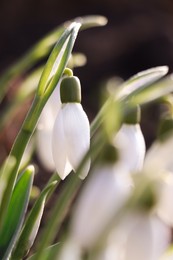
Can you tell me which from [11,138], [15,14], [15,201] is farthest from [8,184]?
[15,14]

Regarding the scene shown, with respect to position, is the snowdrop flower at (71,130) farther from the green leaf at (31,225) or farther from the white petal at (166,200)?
the white petal at (166,200)

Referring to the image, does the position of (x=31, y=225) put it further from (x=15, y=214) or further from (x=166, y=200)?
(x=166, y=200)

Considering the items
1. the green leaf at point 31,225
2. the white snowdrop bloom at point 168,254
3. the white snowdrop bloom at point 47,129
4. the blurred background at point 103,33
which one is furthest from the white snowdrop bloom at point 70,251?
the blurred background at point 103,33

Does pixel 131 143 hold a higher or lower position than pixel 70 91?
lower

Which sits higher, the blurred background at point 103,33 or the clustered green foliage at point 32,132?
the clustered green foliage at point 32,132

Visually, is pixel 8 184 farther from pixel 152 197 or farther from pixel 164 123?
pixel 152 197

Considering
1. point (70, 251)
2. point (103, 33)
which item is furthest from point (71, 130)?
point (103, 33)

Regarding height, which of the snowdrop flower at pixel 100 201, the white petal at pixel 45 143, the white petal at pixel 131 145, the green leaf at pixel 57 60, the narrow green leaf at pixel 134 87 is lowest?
the white petal at pixel 45 143
